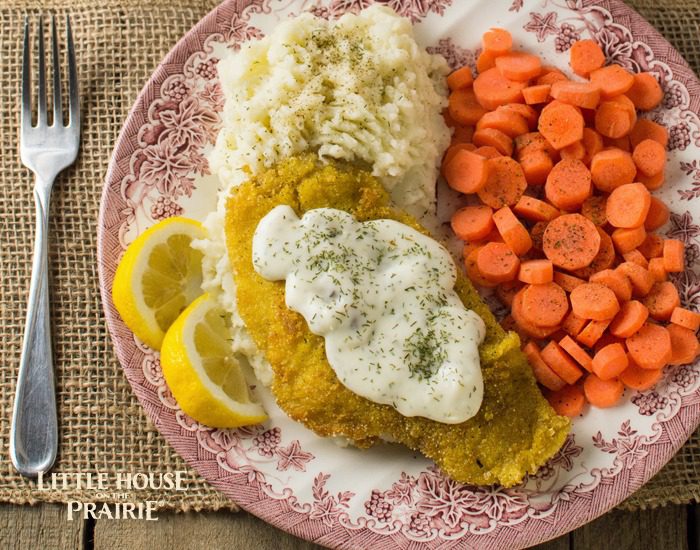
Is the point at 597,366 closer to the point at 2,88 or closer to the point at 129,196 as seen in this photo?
the point at 129,196

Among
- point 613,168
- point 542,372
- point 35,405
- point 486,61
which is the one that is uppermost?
point 486,61

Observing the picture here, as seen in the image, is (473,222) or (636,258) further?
(473,222)

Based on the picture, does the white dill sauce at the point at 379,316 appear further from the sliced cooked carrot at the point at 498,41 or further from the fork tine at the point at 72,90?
the fork tine at the point at 72,90

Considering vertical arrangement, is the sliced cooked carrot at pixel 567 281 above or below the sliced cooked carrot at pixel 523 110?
below

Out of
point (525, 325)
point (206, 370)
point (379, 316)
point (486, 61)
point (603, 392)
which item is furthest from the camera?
point (486, 61)

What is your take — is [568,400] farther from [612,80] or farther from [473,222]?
[612,80]

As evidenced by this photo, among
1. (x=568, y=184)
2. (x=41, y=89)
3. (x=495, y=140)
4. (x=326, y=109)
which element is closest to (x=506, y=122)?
(x=495, y=140)

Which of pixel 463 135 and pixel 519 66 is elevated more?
pixel 519 66

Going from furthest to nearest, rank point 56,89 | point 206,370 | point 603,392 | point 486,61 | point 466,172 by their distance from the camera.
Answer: point 56,89, point 486,61, point 466,172, point 603,392, point 206,370

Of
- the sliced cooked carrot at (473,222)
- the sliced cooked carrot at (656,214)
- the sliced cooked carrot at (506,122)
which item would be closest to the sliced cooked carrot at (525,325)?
the sliced cooked carrot at (473,222)
